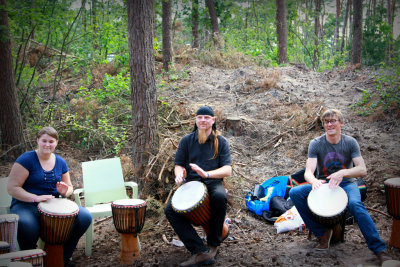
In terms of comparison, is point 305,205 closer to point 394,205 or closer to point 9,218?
point 394,205

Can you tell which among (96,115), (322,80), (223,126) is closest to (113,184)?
(223,126)

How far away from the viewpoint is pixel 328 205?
3832 mm

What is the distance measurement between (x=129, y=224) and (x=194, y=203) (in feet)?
2.65

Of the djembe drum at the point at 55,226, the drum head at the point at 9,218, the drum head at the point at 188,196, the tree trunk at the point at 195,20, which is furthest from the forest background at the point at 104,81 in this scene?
the drum head at the point at 9,218

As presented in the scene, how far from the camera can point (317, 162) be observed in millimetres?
4383

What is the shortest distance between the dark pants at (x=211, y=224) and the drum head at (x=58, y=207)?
3.40 feet

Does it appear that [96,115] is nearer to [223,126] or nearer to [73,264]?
[223,126]

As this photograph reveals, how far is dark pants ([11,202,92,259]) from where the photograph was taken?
3.61m

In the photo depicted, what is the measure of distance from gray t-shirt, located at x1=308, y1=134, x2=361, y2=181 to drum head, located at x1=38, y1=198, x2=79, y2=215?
281cm

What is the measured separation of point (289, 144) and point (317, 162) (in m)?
3.02

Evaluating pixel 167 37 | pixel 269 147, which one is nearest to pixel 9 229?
pixel 269 147

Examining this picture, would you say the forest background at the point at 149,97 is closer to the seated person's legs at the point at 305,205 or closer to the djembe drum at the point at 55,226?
the djembe drum at the point at 55,226

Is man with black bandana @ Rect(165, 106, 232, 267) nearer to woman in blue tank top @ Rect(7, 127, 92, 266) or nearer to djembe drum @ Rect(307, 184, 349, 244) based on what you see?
djembe drum @ Rect(307, 184, 349, 244)

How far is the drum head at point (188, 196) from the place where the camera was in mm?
3812
